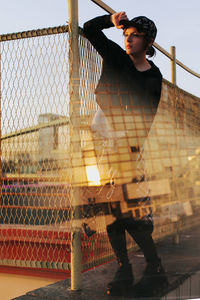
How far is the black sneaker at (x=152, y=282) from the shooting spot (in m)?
2.17

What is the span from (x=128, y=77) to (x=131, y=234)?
99cm

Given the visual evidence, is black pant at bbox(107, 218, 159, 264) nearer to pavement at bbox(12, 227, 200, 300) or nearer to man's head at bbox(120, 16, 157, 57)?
pavement at bbox(12, 227, 200, 300)

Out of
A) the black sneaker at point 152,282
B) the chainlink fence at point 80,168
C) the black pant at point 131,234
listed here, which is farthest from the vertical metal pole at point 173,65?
the black sneaker at point 152,282

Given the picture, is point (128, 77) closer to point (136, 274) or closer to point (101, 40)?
point (101, 40)

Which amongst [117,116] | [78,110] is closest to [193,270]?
[117,116]

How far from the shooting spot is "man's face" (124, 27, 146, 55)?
7.02 ft

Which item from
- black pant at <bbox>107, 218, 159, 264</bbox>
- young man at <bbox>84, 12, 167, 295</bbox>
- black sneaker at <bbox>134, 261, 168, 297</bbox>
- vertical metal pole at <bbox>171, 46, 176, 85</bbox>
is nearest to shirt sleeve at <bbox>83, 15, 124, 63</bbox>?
young man at <bbox>84, 12, 167, 295</bbox>

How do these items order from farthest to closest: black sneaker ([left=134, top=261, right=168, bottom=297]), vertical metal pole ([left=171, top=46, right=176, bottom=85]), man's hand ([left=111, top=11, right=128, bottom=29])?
1. vertical metal pole ([left=171, top=46, right=176, bottom=85])
2. black sneaker ([left=134, top=261, right=168, bottom=297])
3. man's hand ([left=111, top=11, right=128, bottom=29])

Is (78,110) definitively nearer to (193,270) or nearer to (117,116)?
(117,116)

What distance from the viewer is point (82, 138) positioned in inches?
89.4

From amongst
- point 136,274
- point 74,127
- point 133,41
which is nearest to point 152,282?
point 136,274

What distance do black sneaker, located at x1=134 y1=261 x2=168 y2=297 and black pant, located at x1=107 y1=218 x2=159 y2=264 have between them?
9 centimetres

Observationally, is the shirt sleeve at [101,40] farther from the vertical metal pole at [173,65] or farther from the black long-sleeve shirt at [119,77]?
the vertical metal pole at [173,65]

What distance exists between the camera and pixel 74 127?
7.33 feet
